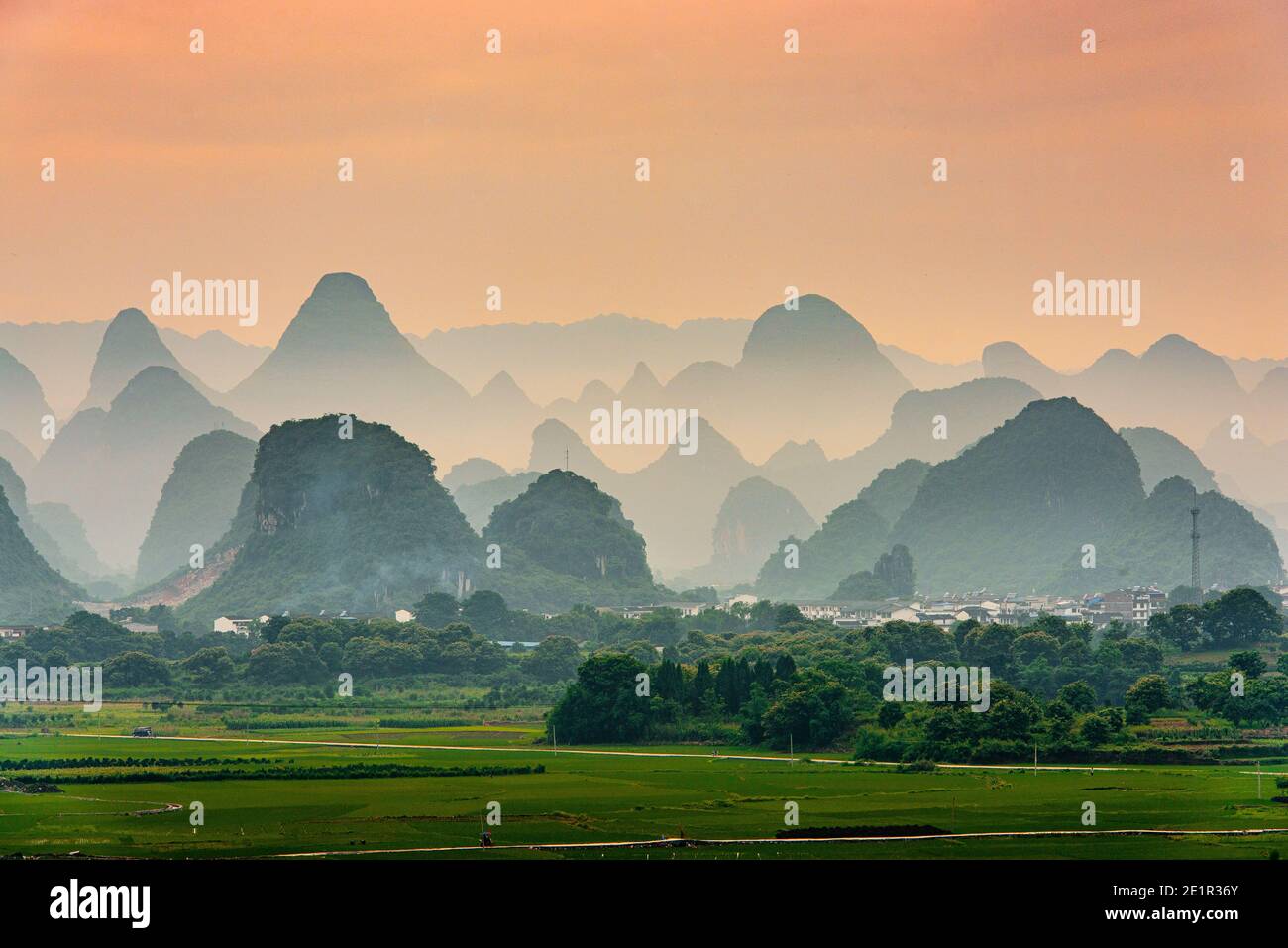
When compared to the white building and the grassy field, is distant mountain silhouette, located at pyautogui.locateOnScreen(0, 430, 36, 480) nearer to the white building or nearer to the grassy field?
the white building

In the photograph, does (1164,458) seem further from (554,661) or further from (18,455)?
(18,455)

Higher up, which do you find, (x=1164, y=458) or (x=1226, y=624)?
(x=1164, y=458)

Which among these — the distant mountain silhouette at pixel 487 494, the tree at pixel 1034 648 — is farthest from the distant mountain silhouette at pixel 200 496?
the tree at pixel 1034 648

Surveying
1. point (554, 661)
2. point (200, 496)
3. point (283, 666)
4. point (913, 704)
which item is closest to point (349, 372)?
point (200, 496)

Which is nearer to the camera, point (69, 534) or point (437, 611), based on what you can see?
point (437, 611)

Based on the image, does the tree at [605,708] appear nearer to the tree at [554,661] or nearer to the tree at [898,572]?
the tree at [554,661]

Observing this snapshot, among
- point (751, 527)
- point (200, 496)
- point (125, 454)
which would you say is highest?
point (125, 454)
